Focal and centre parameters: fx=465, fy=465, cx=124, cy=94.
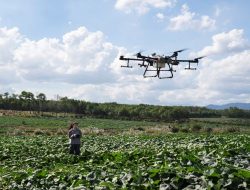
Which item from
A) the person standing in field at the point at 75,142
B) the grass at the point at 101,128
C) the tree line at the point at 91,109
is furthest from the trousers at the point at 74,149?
the tree line at the point at 91,109

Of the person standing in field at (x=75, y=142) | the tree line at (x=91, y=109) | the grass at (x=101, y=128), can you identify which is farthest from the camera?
the tree line at (x=91, y=109)

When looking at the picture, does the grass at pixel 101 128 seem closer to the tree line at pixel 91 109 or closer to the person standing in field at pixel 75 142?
the person standing in field at pixel 75 142

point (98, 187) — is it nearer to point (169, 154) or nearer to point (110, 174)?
point (110, 174)

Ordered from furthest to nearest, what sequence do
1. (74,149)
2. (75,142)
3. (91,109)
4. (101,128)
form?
(91,109)
(101,128)
(74,149)
(75,142)

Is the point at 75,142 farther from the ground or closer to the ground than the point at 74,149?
farther from the ground

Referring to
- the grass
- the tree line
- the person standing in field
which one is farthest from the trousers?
the tree line

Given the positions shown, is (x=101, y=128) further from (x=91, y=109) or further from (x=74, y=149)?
(x=91, y=109)

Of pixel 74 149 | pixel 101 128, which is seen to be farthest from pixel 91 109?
pixel 74 149

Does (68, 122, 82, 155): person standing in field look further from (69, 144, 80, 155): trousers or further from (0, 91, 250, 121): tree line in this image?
(0, 91, 250, 121): tree line

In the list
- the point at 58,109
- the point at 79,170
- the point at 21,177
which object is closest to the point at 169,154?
the point at 79,170
